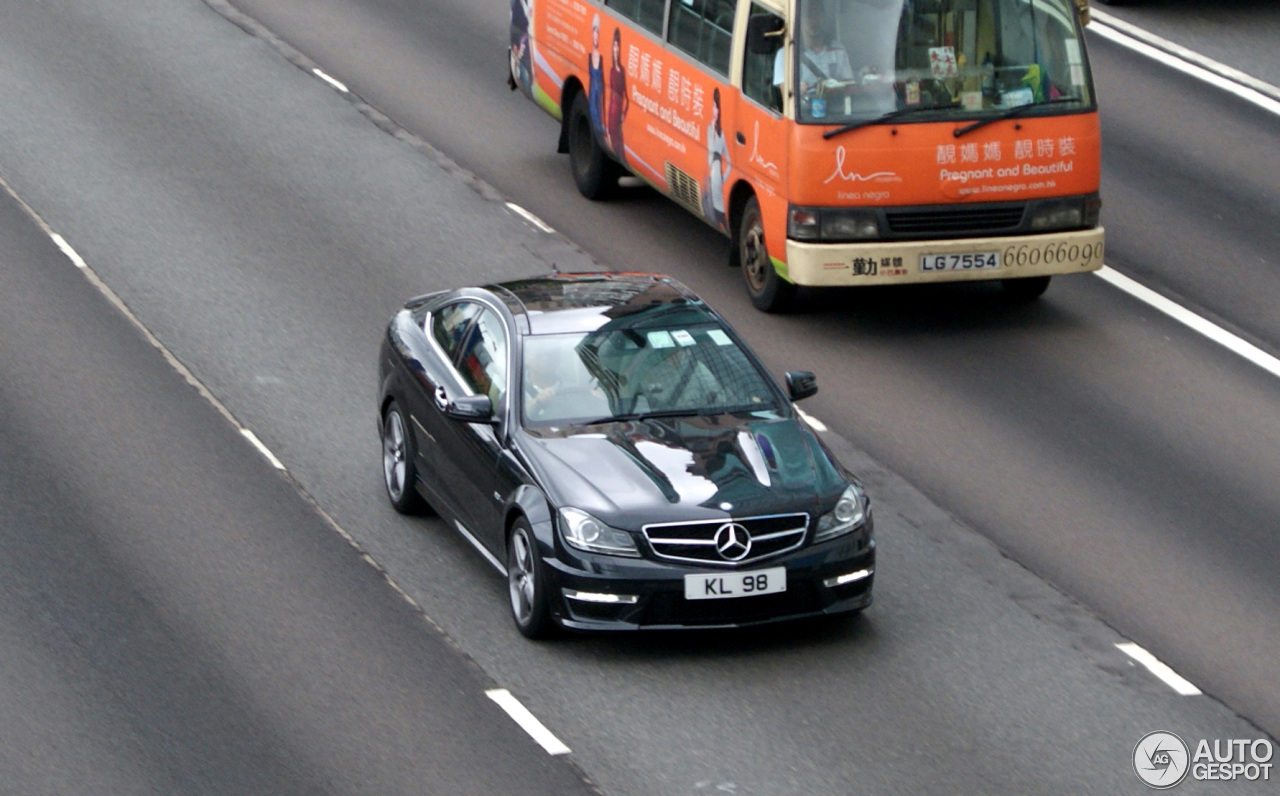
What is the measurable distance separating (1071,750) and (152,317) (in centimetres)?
903

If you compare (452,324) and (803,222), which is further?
(803,222)

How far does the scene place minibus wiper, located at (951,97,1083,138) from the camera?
15.4 metres

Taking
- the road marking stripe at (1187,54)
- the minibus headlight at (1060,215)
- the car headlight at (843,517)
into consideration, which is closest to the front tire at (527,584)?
the car headlight at (843,517)

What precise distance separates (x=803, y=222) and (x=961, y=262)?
1.20m

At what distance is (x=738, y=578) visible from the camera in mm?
10148

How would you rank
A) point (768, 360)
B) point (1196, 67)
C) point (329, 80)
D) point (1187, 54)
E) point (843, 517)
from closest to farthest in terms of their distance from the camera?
point (843, 517)
point (768, 360)
point (329, 80)
point (1196, 67)
point (1187, 54)

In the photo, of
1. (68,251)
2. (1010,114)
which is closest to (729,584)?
(1010,114)

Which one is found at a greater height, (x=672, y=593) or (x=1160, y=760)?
(x=672, y=593)

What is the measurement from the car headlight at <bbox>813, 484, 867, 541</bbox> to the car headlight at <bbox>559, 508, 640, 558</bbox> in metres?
0.92

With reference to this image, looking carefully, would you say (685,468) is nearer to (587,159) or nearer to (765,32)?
(765,32)

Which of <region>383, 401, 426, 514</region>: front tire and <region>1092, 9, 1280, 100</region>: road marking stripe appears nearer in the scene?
<region>383, 401, 426, 514</region>: front tire

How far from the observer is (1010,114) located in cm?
1555

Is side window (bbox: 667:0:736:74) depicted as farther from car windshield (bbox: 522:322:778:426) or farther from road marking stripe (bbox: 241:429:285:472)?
car windshield (bbox: 522:322:778:426)

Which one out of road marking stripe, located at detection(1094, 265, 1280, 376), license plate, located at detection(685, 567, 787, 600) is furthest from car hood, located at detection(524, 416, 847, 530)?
road marking stripe, located at detection(1094, 265, 1280, 376)
